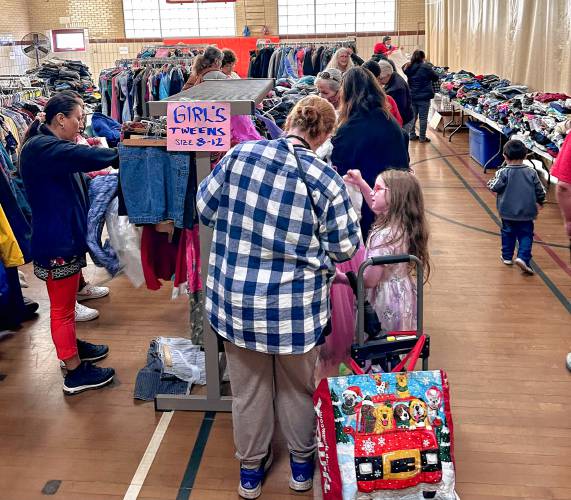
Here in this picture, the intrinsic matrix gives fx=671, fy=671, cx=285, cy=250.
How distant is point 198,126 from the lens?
9.86ft

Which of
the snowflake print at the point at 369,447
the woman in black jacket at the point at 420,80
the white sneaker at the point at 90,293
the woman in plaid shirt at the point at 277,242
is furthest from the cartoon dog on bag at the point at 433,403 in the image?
the woman in black jacket at the point at 420,80

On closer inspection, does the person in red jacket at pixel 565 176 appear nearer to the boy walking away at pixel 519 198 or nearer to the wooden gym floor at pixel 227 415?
the wooden gym floor at pixel 227 415

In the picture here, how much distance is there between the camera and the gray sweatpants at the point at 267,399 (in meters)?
2.72

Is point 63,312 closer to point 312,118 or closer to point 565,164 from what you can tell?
point 312,118

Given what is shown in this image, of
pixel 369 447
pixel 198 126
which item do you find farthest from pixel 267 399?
pixel 198 126

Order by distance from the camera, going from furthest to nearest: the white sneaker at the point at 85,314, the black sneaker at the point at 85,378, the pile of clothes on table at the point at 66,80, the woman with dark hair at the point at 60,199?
the pile of clothes on table at the point at 66,80, the white sneaker at the point at 85,314, the black sneaker at the point at 85,378, the woman with dark hair at the point at 60,199

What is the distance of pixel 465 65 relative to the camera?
47.0ft

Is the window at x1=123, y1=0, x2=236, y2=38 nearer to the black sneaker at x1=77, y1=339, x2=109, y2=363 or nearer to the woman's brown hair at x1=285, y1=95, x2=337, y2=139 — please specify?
the black sneaker at x1=77, y1=339, x2=109, y2=363

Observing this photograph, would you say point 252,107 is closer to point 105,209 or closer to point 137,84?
point 105,209

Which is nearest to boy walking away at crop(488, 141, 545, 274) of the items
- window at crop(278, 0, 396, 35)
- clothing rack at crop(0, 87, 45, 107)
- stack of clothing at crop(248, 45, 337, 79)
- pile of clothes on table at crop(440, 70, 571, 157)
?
pile of clothes on table at crop(440, 70, 571, 157)

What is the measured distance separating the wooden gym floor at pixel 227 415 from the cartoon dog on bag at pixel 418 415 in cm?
56

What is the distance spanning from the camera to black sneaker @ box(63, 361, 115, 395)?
377 centimetres

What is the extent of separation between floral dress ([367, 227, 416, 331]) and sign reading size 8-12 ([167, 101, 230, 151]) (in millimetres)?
845

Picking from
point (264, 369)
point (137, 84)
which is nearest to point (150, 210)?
point (264, 369)
